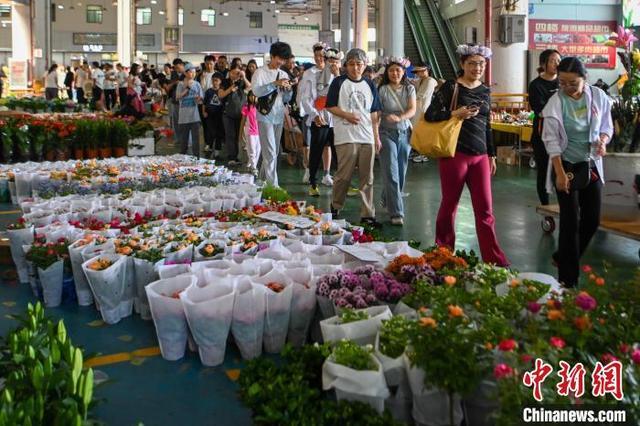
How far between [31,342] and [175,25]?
26.9 m

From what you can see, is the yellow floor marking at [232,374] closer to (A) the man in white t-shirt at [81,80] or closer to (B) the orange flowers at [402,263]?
(B) the orange flowers at [402,263]

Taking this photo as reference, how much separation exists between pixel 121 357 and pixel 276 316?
79 cm

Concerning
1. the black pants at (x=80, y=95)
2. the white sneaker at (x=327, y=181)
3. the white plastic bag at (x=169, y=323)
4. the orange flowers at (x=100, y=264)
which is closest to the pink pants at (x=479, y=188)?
the white plastic bag at (x=169, y=323)

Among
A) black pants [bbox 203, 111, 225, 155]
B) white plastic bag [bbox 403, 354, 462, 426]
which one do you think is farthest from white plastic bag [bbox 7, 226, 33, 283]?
black pants [bbox 203, 111, 225, 155]

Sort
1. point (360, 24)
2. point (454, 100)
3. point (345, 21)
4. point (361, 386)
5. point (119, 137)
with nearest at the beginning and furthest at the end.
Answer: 1. point (361, 386)
2. point (454, 100)
3. point (119, 137)
4. point (360, 24)
5. point (345, 21)

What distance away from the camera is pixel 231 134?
11.3 metres

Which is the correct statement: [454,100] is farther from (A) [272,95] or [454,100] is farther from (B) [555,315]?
(A) [272,95]

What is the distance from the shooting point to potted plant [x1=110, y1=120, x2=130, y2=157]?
31.7 feet

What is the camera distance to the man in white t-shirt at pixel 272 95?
24.1 ft

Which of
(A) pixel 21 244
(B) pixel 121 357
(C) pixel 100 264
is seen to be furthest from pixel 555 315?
(A) pixel 21 244

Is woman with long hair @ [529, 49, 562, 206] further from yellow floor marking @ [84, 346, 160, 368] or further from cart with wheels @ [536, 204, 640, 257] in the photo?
yellow floor marking @ [84, 346, 160, 368]

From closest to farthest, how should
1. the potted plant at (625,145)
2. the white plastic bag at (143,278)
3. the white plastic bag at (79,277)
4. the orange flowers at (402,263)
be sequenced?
the orange flowers at (402,263), the white plastic bag at (143,278), the white plastic bag at (79,277), the potted plant at (625,145)

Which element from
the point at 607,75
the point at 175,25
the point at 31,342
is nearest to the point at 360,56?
the point at 31,342

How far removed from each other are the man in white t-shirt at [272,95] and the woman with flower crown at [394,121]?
4.08 feet
